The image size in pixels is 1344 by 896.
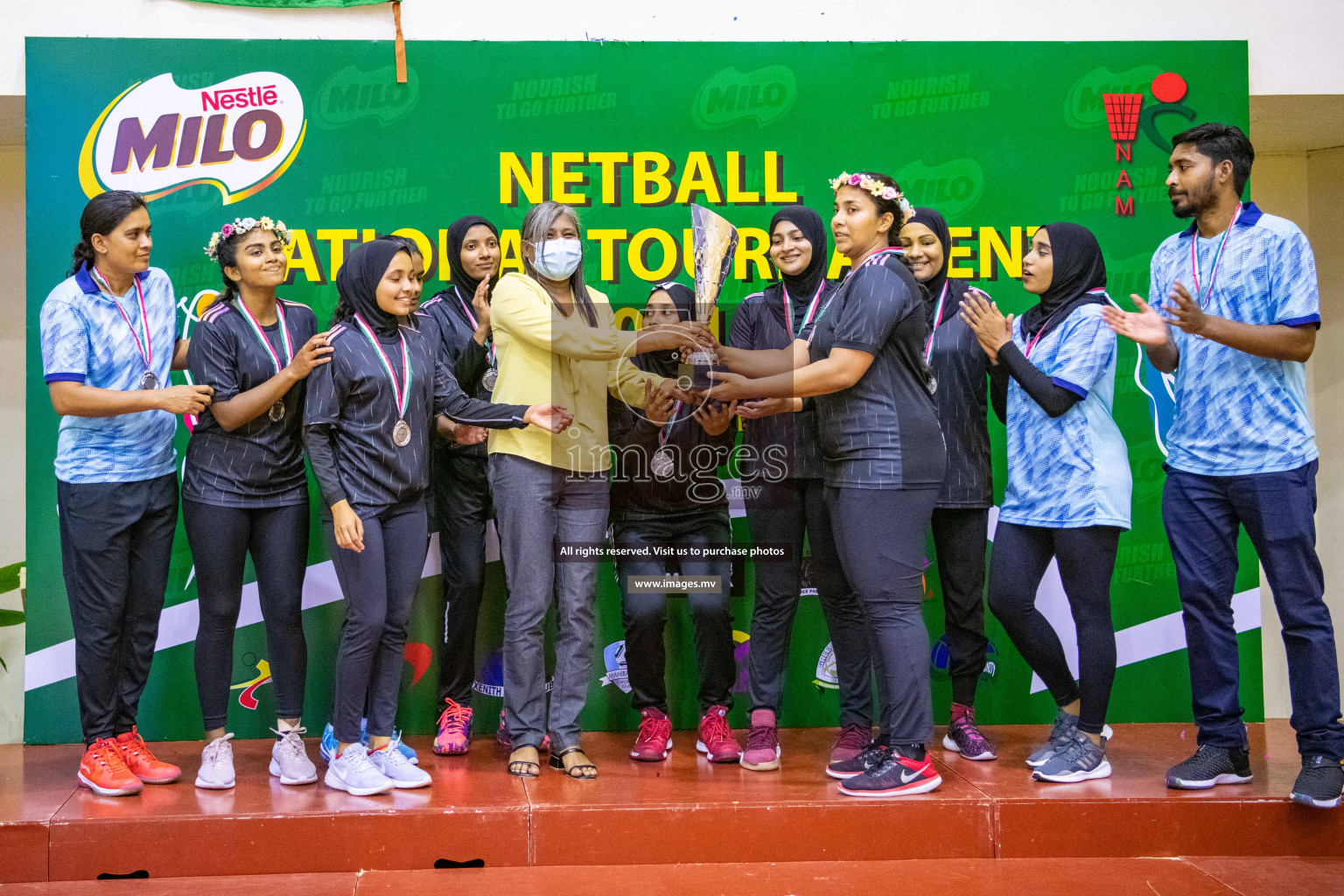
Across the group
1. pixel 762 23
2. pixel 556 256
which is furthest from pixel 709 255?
pixel 762 23

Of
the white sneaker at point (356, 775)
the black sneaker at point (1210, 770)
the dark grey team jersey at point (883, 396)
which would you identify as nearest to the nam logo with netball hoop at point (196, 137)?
the white sneaker at point (356, 775)

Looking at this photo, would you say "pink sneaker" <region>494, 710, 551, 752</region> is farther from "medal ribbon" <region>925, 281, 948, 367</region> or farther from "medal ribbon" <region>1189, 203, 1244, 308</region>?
"medal ribbon" <region>1189, 203, 1244, 308</region>

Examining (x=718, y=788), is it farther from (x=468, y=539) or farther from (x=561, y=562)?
(x=468, y=539)

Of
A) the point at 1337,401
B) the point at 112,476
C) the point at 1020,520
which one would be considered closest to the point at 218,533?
the point at 112,476

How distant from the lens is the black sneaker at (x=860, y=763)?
131 inches

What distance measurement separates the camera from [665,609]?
3.73 m

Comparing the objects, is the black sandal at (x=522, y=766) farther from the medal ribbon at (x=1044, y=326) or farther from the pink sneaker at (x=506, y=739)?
the medal ribbon at (x=1044, y=326)

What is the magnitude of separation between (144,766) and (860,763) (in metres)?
2.24

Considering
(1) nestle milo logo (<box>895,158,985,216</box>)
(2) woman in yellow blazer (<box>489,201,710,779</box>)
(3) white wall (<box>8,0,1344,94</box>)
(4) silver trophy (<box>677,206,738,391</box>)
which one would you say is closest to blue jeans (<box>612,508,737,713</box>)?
(2) woman in yellow blazer (<box>489,201,710,779</box>)

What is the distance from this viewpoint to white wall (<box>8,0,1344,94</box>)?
13.3 ft

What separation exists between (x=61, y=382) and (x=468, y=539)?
1.35m

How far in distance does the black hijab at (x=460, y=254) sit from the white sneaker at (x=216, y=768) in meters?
1.70

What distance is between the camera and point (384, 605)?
10.8 feet

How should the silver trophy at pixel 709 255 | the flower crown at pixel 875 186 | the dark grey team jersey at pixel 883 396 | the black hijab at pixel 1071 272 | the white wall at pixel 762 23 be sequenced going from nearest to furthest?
the dark grey team jersey at pixel 883 396 → the flower crown at pixel 875 186 → the black hijab at pixel 1071 272 → the silver trophy at pixel 709 255 → the white wall at pixel 762 23
